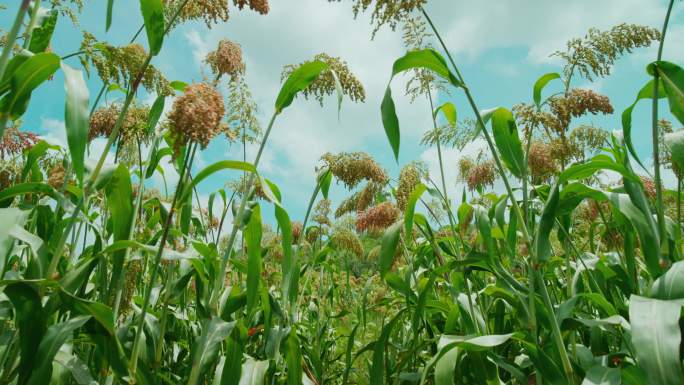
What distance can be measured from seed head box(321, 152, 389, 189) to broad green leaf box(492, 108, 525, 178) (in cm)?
120

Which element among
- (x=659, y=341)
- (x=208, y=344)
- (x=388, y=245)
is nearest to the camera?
(x=659, y=341)

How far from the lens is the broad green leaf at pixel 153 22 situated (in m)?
1.48

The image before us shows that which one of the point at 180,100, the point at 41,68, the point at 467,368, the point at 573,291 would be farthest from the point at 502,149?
the point at 41,68

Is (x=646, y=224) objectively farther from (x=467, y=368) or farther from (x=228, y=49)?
(x=228, y=49)

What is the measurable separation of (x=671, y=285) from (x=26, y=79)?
6.12 feet

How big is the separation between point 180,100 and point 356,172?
1646 millimetres

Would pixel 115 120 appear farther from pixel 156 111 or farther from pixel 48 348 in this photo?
pixel 48 348

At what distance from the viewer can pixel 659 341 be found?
3.69 feet

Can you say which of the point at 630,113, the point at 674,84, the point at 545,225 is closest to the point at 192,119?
the point at 545,225

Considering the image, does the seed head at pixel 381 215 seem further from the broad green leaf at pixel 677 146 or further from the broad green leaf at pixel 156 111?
the broad green leaf at pixel 677 146

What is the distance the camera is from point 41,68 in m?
1.38

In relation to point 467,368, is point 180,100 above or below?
above

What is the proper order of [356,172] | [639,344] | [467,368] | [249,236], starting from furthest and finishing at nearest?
[356,172] → [467,368] → [249,236] → [639,344]

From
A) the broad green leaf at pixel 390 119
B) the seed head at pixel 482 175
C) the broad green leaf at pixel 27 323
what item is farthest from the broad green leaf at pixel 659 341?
the seed head at pixel 482 175
